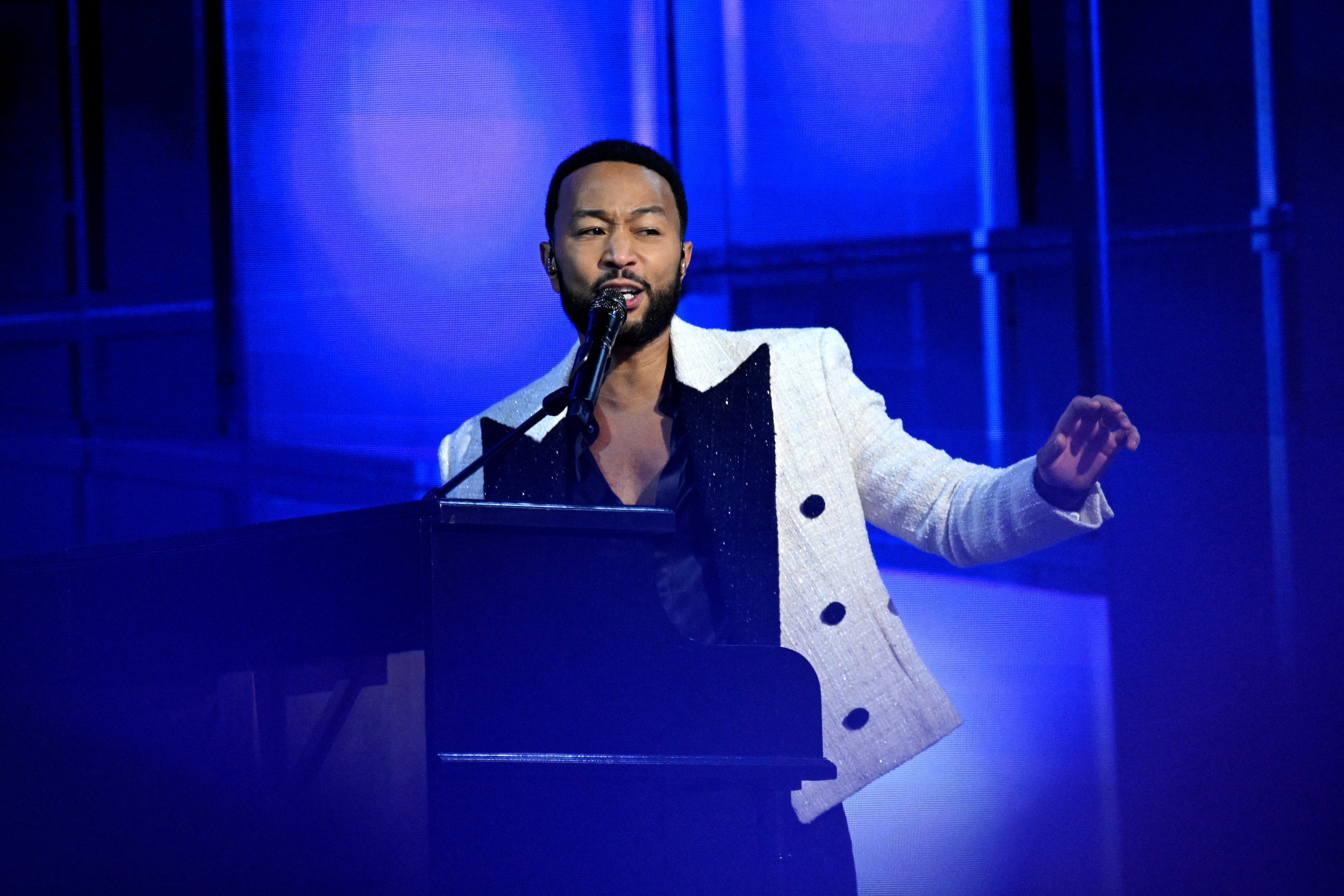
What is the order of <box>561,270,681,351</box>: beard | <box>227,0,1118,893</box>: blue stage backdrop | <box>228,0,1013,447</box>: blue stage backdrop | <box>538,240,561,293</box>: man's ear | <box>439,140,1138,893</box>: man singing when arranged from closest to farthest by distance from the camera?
<box>439,140,1138,893</box>: man singing, <box>561,270,681,351</box>: beard, <box>538,240,561,293</box>: man's ear, <box>227,0,1118,893</box>: blue stage backdrop, <box>228,0,1013,447</box>: blue stage backdrop

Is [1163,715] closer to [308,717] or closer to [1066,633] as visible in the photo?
[1066,633]

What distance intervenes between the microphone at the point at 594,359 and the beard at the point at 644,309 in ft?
0.77

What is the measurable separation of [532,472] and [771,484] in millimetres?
329

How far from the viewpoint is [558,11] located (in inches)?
125

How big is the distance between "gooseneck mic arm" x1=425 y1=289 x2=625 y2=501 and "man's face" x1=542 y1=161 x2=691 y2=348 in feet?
1.01

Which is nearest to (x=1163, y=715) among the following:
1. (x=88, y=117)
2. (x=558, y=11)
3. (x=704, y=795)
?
(x=704, y=795)

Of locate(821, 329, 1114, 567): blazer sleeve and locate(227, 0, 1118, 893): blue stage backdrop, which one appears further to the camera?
locate(227, 0, 1118, 893): blue stage backdrop

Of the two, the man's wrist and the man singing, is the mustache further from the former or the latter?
the man's wrist

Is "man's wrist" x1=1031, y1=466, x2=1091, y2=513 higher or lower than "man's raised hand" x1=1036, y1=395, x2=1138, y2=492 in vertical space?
lower

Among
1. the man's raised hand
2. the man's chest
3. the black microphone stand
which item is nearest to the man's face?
the man's chest

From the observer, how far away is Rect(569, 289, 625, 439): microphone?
145cm

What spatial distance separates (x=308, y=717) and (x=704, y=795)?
394 mm

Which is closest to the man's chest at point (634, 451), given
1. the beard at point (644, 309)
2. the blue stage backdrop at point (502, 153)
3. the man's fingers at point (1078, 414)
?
the beard at point (644, 309)

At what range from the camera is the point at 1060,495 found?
1771mm
